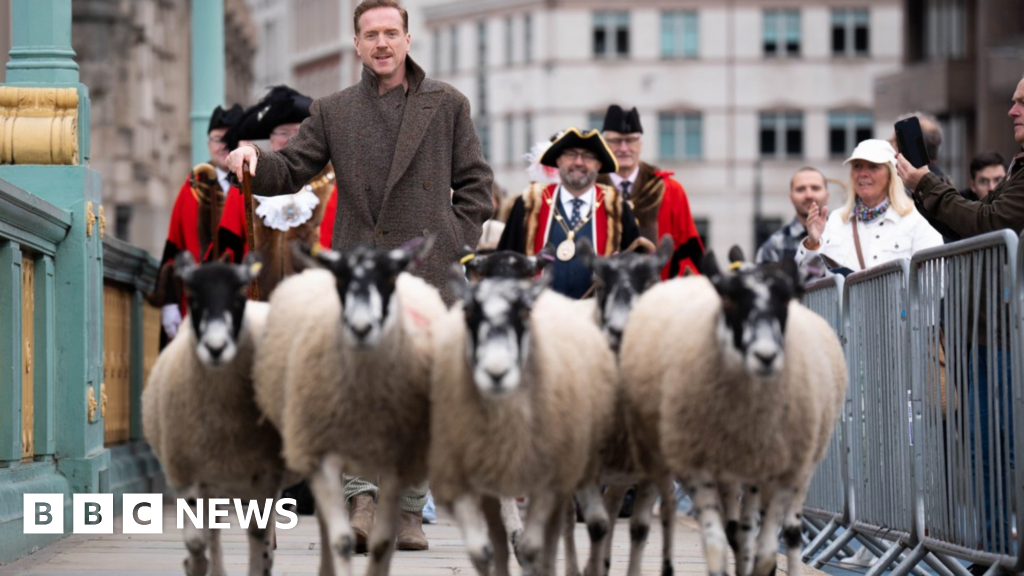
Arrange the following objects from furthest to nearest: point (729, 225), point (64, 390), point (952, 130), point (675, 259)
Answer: point (729, 225) → point (952, 130) → point (675, 259) → point (64, 390)

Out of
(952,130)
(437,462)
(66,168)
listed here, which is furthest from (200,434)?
(952,130)

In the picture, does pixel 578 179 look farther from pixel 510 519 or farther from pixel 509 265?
pixel 509 265

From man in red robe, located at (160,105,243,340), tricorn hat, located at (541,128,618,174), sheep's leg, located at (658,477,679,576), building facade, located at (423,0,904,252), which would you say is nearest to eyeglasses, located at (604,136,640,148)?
tricorn hat, located at (541,128,618,174)

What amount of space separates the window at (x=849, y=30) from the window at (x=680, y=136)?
6901mm

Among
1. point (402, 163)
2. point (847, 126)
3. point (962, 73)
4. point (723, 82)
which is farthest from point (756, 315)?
point (723, 82)

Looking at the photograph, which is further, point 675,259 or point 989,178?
point 989,178

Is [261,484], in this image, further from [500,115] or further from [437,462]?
[500,115]

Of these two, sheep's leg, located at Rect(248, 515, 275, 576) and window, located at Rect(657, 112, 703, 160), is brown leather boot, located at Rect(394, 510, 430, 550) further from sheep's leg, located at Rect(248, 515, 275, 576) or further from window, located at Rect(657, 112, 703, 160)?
window, located at Rect(657, 112, 703, 160)

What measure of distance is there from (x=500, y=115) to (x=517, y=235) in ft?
270

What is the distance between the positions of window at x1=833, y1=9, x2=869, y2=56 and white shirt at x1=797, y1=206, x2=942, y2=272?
80.4 m

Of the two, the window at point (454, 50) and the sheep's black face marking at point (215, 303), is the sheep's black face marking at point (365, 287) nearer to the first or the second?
the sheep's black face marking at point (215, 303)

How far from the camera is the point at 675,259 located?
12.6 meters

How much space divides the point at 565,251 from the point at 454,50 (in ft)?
284

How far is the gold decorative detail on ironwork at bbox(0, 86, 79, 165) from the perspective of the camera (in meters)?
11.5
